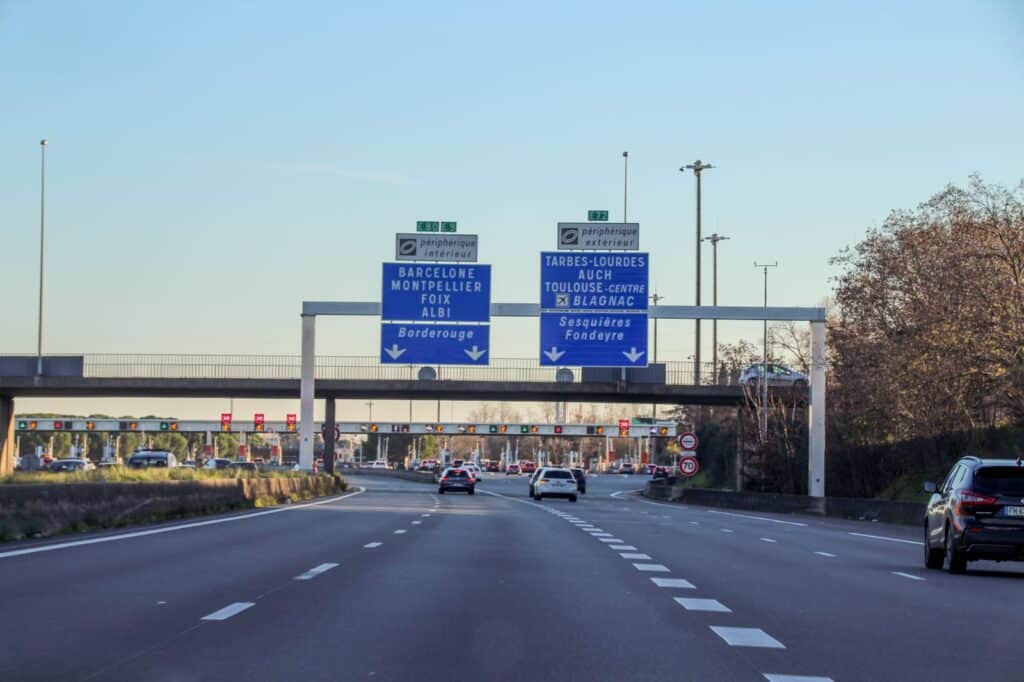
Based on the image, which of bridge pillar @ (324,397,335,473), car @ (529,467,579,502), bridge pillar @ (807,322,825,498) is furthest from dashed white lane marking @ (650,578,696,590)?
bridge pillar @ (324,397,335,473)

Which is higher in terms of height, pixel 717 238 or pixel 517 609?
pixel 717 238

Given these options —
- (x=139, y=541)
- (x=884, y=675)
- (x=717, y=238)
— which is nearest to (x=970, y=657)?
(x=884, y=675)

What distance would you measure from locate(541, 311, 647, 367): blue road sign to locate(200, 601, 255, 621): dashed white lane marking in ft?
111

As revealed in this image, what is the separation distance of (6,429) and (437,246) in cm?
2921

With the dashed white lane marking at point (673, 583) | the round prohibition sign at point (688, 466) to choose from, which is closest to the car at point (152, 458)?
the round prohibition sign at point (688, 466)

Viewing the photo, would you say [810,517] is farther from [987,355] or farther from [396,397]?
[396,397]

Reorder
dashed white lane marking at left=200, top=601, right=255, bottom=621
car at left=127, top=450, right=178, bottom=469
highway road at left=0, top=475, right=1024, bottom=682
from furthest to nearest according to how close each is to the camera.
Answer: car at left=127, top=450, right=178, bottom=469 → dashed white lane marking at left=200, top=601, right=255, bottom=621 → highway road at left=0, top=475, right=1024, bottom=682

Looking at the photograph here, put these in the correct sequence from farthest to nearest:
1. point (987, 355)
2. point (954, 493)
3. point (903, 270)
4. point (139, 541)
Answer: point (903, 270)
point (987, 355)
point (139, 541)
point (954, 493)

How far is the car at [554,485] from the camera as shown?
61906 mm

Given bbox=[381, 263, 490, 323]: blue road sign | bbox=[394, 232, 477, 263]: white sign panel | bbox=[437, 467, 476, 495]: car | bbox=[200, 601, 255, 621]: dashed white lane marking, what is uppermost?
bbox=[394, 232, 477, 263]: white sign panel

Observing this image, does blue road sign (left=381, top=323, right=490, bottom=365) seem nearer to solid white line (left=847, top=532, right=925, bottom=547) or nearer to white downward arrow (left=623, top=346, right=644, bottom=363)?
white downward arrow (left=623, top=346, right=644, bottom=363)

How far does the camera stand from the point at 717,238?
104 meters

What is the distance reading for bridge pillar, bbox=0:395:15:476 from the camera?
2643 inches

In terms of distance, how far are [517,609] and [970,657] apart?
3929 mm
